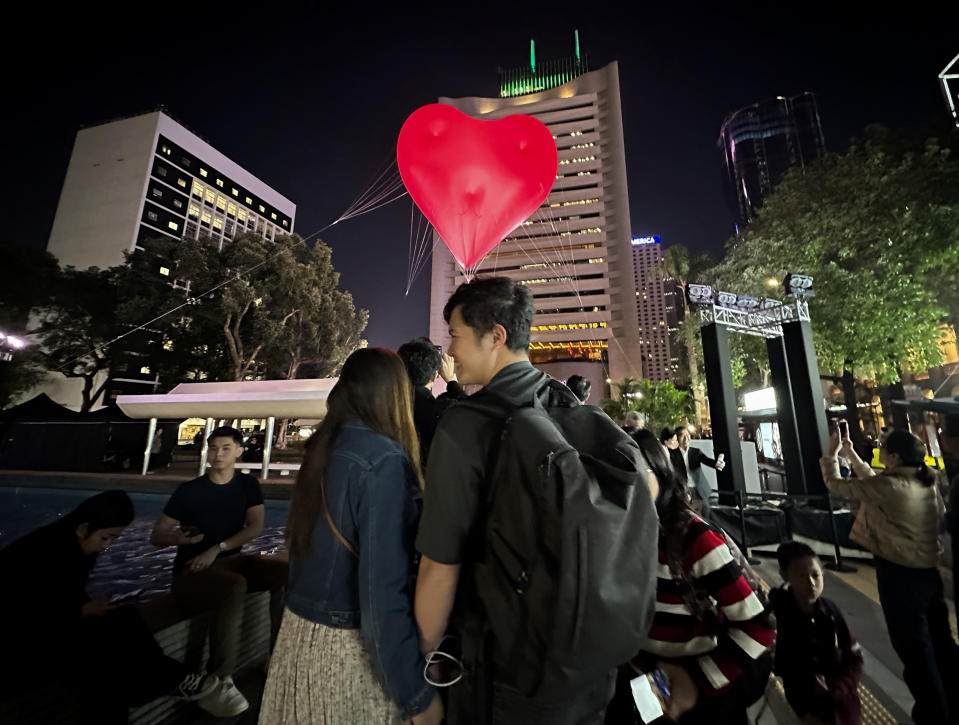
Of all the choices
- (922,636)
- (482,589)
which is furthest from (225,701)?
(922,636)

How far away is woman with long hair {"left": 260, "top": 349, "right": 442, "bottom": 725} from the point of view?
119 centimetres

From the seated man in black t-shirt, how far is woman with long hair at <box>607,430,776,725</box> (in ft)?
8.02

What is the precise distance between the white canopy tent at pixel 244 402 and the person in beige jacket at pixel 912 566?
900 centimetres

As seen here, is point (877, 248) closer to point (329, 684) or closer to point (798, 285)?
point (798, 285)

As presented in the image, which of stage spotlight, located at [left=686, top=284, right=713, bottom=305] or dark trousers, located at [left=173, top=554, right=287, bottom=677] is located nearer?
dark trousers, located at [left=173, top=554, right=287, bottom=677]

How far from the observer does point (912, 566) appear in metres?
2.78

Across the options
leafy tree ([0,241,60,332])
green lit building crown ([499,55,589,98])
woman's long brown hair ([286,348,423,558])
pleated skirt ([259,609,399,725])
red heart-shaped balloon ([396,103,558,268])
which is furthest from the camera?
green lit building crown ([499,55,589,98])

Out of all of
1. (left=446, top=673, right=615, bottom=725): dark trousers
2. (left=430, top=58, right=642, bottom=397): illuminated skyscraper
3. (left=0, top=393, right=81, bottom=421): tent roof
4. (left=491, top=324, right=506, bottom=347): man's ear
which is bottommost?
(left=446, top=673, right=615, bottom=725): dark trousers

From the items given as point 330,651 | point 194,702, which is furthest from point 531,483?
point 194,702

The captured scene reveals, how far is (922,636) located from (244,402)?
Answer: 11771 mm

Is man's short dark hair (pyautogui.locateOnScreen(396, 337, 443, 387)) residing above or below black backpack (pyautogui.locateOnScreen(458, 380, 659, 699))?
above

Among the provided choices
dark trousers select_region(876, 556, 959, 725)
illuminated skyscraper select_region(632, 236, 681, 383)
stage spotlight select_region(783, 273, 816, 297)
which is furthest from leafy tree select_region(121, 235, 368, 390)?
illuminated skyscraper select_region(632, 236, 681, 383)

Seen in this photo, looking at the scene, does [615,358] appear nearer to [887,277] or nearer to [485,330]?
[887,277]

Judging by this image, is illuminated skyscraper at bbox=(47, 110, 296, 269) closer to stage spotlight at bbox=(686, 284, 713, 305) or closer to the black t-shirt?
the black t-shirt
